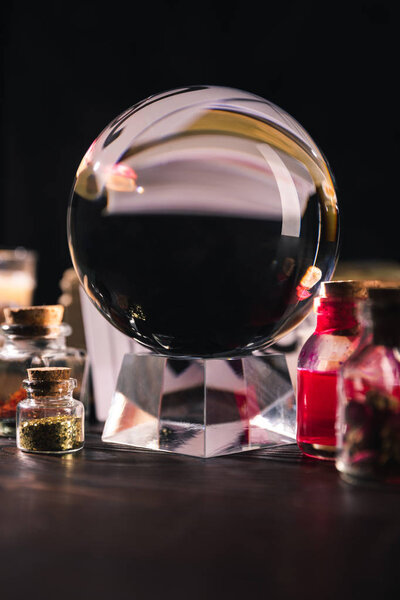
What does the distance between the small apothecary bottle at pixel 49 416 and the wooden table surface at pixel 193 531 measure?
0.04 metres

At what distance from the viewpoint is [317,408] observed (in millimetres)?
592

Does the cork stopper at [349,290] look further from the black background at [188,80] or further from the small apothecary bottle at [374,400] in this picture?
the black background at [188,80]

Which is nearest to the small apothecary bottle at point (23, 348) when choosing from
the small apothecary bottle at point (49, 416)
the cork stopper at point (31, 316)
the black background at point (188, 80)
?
the cork stopper at point (31, 316)

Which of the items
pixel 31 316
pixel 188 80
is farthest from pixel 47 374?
pixel 188 80

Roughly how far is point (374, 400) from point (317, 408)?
110mm

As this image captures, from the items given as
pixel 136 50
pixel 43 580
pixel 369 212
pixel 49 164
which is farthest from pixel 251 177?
pixel 49 164

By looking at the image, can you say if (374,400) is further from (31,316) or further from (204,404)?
(31,316)

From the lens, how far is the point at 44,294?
2.20m

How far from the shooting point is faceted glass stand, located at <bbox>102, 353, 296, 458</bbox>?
0.59 m

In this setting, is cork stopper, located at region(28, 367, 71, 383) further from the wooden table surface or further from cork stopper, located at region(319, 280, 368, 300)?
cork stopper, located at region(319, 280, 368, 300)

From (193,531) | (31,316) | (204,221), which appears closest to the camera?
(193,531)

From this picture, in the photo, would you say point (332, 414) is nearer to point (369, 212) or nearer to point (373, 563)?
point (373, 563)

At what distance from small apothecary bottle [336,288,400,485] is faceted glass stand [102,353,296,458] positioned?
0.11 meters

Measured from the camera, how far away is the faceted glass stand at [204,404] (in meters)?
0.59
